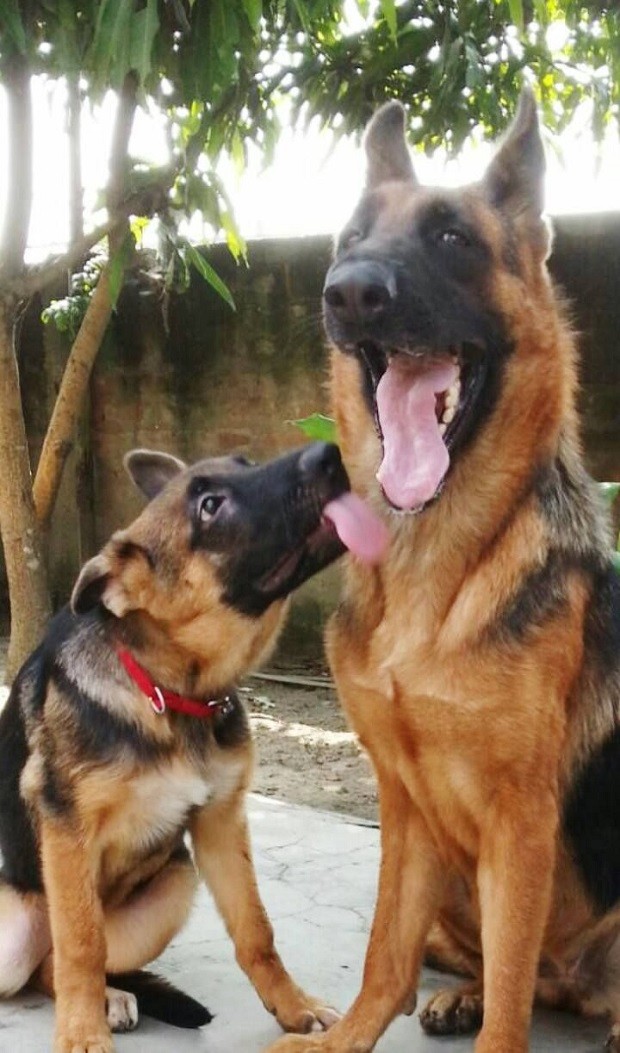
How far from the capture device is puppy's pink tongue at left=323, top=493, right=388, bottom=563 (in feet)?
9.91

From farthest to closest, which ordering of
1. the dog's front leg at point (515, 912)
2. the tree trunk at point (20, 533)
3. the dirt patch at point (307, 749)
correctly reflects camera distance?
1. the tree trunk at point (20, 533)
2. the dirt patch at point (307, 749)
3. the dog's front leg at point (515, 912)

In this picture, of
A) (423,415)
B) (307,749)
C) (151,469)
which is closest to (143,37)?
(151,469)

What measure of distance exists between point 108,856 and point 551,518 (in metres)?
1.56

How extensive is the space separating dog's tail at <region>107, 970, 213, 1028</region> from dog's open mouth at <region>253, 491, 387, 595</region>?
1.21 metres

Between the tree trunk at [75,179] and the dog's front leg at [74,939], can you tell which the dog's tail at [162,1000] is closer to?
the dog's front leg at [74,939]

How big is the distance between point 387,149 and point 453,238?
543 mm

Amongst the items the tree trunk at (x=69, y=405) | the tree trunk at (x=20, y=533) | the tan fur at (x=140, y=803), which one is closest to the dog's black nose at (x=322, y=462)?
the tan fur at (x=140, y=803)

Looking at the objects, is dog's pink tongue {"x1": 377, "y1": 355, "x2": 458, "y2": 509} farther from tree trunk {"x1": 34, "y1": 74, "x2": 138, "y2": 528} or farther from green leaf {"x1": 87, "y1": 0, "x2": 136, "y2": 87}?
tree trunk {"x1": 34, "y1": 74, "x2": 138, "y2": 528}

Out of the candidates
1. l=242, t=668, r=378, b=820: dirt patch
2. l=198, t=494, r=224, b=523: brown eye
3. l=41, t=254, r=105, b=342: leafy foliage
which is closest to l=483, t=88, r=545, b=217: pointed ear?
l=198, t=494, r=224, b=523: brown eye

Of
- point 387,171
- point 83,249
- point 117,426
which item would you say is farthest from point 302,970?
point 117,426

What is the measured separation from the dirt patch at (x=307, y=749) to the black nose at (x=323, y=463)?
112 inches

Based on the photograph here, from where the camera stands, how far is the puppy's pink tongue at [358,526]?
302 centimetres

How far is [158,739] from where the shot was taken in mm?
3184

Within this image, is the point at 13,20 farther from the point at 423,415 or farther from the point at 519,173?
the point at 423,415
